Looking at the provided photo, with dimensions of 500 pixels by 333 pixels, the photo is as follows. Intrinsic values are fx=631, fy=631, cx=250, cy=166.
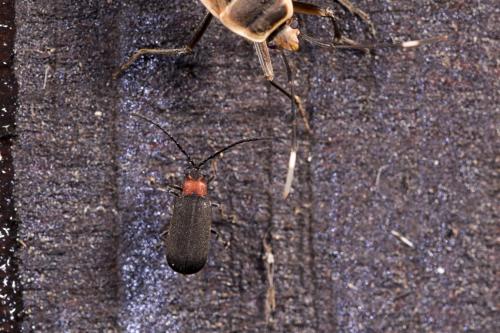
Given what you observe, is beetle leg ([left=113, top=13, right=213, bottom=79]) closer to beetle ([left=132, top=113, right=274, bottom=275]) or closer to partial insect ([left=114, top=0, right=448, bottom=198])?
partial insect ([left=114, top=0, right=448, bottom=198])

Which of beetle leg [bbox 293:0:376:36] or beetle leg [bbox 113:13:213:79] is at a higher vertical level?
beetle leg [bbox 113:13:213:79]

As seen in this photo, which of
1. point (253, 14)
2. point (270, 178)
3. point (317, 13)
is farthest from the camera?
point (270, 178)

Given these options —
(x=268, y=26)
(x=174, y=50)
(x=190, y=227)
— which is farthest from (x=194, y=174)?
(x=268, y=26)

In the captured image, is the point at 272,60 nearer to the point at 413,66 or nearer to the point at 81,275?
the point at 413,66

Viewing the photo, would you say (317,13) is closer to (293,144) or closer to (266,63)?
(266,63)

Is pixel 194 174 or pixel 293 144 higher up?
pixel 194 174

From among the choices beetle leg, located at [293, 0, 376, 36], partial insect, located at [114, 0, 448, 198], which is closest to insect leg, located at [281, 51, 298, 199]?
partial insect, located at [114, 0, 448, 198]

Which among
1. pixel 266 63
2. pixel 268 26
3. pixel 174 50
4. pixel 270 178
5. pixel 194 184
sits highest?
pixel 174 50
